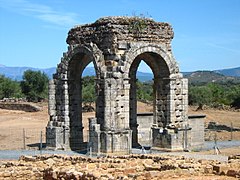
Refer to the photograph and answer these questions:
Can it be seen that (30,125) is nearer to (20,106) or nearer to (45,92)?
(20,106)

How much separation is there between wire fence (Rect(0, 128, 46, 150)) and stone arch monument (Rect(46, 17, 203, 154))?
79.4 inches

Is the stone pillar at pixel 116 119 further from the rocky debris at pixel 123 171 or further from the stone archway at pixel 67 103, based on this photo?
the rocky debris at pixel 123 171

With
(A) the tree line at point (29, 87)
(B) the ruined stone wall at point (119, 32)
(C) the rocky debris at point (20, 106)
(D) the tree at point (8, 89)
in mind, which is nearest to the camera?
(B) the ruined stone wall at point (119, 32)

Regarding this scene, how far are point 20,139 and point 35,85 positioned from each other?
38869 millimetres

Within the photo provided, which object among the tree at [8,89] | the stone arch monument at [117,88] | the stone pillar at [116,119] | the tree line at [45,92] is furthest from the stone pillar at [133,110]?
the tree at [8,89]

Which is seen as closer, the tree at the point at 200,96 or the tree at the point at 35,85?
the tree at the point at 200,96

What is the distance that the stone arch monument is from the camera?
2327cm

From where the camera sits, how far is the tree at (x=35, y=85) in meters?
70.5

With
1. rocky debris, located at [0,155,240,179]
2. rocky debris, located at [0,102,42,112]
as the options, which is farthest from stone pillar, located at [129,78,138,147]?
rocky debris, located at [0,102,42,112]

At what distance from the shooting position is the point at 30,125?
144 ft

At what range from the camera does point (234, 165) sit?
50.7 feet

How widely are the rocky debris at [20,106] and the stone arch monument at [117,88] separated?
99.6 feet

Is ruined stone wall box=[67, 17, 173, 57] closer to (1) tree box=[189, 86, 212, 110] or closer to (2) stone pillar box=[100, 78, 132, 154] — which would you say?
(2) stone pillar box=[100, 78, 132, 154]

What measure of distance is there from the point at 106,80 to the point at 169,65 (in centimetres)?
357
